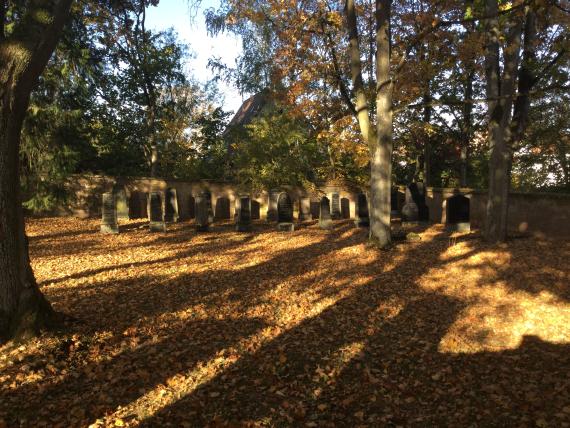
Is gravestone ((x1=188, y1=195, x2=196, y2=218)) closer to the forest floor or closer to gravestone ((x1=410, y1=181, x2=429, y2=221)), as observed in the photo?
the forest floor

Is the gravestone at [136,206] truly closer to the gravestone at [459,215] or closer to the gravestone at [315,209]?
the gravestone at [315,209]

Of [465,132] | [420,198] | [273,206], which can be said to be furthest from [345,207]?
[465,132]

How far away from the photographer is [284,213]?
50.5 ft

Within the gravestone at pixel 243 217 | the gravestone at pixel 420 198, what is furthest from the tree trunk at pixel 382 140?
the gravestone at pixel 243 217

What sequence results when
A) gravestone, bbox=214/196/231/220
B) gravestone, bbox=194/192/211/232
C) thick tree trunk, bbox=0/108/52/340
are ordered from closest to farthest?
thick tree trunk, bbox=0/108/52/340 → gravestone, bbox=194/192/211/232 → gravestone, bbox=214/196/231/220

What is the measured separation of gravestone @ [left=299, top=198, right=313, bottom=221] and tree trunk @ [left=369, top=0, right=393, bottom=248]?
6960 mm

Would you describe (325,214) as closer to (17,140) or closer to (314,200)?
(314,200)

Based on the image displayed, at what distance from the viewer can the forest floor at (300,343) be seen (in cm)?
418

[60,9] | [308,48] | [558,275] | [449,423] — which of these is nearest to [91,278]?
[60,9]

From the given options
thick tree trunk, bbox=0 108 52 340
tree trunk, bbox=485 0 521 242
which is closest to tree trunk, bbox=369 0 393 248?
tree trunk, bbox=485 0 521 242

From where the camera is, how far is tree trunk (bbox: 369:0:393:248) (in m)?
11.4

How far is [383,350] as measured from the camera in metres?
5.69

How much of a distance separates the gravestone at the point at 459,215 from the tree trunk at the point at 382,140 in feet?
13.2

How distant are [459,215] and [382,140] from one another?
4970mm
